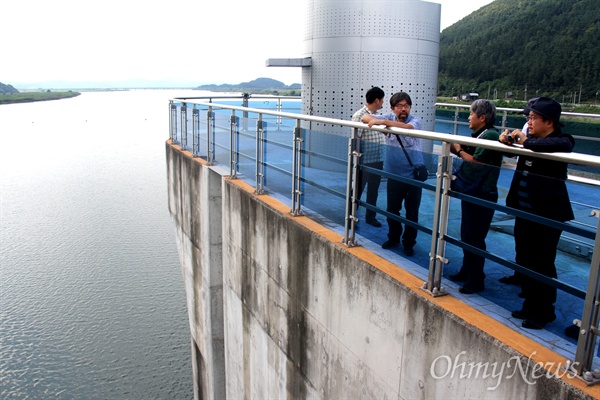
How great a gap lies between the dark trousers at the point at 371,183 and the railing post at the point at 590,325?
196cm

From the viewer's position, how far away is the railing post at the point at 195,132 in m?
9.59

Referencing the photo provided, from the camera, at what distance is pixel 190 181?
389 inches

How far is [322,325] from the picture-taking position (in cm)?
493

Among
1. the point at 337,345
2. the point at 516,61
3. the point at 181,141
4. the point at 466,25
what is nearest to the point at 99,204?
the point at 181,141

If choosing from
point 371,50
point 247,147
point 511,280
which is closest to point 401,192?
point 511,280

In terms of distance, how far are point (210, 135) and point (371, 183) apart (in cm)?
485

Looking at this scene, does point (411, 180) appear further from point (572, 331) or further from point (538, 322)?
point (572, 331)

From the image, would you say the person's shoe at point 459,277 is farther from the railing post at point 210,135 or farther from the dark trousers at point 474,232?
the railing post at point 210,135

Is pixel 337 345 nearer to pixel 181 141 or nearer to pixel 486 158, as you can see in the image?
pixel 486 158

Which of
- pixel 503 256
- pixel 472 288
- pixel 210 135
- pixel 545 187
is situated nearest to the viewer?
pixel 545 187

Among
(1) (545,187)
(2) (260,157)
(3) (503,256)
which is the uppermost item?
(1) (545,187)

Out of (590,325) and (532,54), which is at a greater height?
(532,54)

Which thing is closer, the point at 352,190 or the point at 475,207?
the point at 475,207

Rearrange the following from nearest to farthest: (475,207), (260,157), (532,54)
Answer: (475,207)
(260,157)
(532,54)
